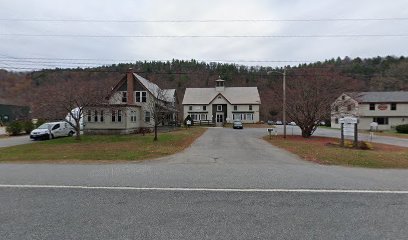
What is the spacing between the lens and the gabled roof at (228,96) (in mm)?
65062

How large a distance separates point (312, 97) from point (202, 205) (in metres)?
25.4

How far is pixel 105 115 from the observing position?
31.7 metres

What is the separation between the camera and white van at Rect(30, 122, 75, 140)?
90.1 feet

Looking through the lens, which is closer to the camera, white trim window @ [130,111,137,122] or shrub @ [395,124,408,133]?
white trim window @ [130,111,137,122]

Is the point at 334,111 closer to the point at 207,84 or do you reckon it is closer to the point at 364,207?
the point at 364,207

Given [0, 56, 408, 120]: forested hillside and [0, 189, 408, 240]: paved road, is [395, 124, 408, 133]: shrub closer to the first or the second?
[0, 56, 408, 120]: forested hillside

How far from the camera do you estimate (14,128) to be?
3588 cm

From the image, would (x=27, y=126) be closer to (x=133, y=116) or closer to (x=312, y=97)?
(x=133, y=116)

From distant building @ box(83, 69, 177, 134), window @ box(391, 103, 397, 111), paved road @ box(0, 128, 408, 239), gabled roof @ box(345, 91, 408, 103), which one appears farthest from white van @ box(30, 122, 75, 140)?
window @ box(391, 103, 397, 111)

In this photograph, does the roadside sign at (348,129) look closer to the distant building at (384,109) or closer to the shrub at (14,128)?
the distant building at (384,109)

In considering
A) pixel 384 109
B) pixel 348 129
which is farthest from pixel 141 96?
pixel 384 109

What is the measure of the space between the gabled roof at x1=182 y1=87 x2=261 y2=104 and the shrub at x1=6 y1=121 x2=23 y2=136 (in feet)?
117

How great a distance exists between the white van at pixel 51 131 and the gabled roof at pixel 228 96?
122 ft

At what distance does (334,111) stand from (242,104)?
116 ft
